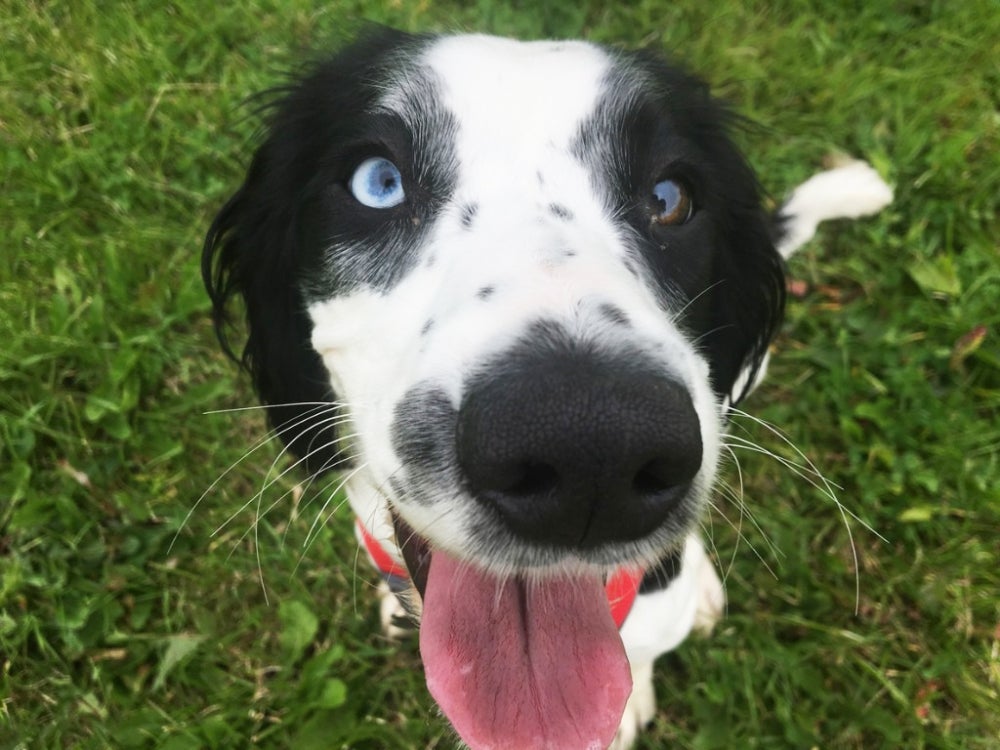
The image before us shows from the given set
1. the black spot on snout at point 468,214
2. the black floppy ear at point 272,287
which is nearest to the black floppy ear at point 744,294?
the black spot on snout at point 468,214

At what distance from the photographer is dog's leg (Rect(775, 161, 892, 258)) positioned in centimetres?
291

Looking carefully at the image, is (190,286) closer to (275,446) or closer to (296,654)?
(275,446)

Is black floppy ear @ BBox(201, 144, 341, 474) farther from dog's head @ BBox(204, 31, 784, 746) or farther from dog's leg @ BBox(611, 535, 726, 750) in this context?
dog's leg @ BBox(611, 535, 726, 750)

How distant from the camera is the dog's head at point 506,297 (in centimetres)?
123

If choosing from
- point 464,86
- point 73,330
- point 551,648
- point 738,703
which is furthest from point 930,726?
point 73,330

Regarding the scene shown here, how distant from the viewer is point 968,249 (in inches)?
139

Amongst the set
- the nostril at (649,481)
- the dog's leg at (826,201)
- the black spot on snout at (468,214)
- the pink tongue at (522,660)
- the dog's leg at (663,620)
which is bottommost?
the dog's leg at (663,620)

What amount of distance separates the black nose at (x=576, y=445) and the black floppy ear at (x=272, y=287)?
909 millimetres

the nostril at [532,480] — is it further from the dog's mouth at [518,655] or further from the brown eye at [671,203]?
the brown eye at [671,203]

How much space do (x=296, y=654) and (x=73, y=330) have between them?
1.74 m

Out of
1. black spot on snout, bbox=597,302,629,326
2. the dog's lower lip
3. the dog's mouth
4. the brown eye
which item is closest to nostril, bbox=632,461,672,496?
black spot on snout, bbox=597,302,629,326

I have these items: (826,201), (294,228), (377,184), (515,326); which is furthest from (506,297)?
(826,201)

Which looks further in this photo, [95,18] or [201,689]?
[95,18]

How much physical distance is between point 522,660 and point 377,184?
3.98ft
